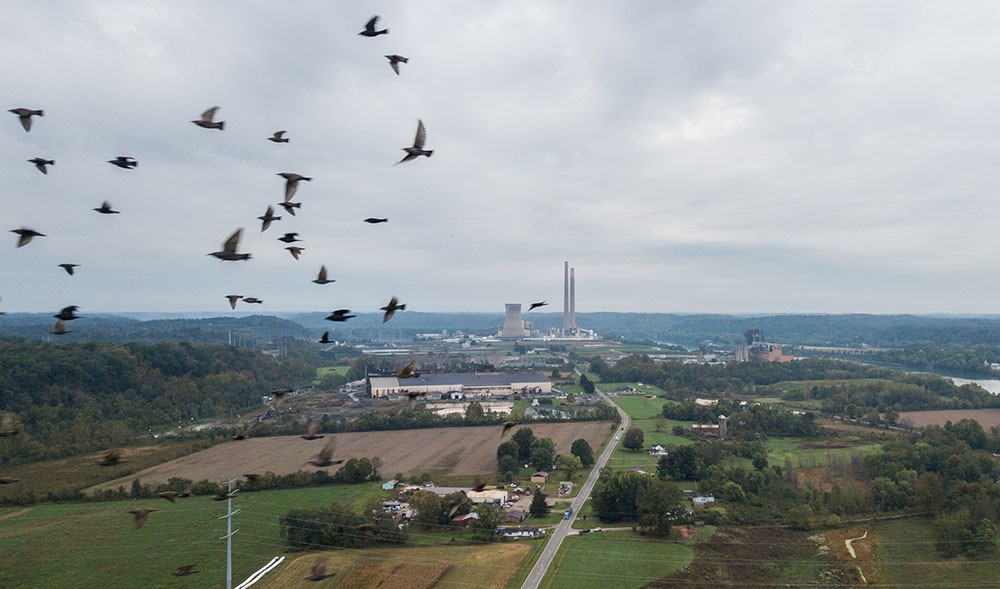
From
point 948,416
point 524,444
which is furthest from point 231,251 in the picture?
point 948,416

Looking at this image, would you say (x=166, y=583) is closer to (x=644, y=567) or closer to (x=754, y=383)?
(x=644, y=567)

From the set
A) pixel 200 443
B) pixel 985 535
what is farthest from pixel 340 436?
pixel 985 535

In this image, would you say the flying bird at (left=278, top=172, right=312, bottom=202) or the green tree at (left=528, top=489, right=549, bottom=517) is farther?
the green tree at (left=528, top=489, right=549, bottom=517)

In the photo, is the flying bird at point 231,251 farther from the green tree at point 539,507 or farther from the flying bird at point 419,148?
the green tree at point 539,507

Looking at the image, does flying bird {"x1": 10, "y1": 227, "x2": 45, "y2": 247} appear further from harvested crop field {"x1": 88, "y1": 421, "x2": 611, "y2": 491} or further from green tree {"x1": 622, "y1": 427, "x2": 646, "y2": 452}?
green tree {"x1": 622, "y1": 427, "x2": 646, "y2": 452}

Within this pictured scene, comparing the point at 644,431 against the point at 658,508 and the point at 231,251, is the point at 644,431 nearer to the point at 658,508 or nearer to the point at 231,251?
the point at 658,508

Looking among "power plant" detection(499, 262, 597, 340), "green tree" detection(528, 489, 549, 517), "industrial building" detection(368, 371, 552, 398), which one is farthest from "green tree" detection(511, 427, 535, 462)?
"power plant" detection(499, 262, 597, 340)

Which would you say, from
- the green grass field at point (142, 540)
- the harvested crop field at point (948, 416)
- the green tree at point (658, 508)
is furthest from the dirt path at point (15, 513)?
the harvested crop field at point (948, 416)
